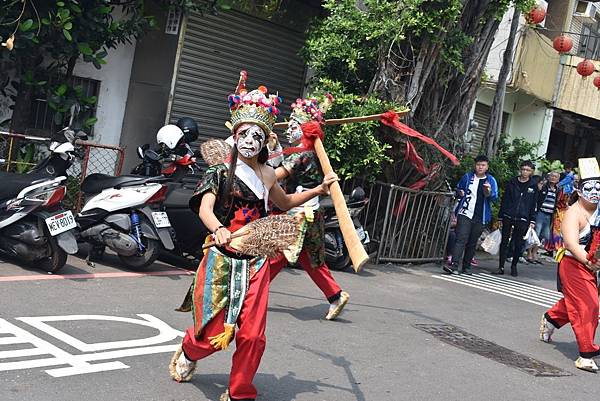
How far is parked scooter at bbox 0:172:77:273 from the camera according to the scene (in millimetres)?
6852

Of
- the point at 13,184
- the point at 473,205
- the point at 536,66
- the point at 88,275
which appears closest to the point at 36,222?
the point at 13,184

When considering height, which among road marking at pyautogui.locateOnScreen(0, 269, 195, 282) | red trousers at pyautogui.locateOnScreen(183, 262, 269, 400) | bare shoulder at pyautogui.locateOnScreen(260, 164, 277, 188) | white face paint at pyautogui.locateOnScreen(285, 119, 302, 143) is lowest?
road marking at pyautogui.locateOnScreen(0, 269, 195, 282)

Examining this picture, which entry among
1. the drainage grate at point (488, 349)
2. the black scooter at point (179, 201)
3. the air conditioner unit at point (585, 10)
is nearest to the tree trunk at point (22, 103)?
the black scooter at point (179, 201)

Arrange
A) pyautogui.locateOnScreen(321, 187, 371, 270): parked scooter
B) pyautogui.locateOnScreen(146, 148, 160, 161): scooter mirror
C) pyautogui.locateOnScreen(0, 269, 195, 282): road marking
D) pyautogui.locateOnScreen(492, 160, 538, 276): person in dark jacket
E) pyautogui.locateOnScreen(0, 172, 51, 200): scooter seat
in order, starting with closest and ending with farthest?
pyautogui.locateOnScreen(0, 269, 195, 282): road marking → pyautogui.locateOnScreen(0, 172, 51, 200): scooter seat → pyautogui.locateOnScreen(146, 148, 160, 161): scooter mirror → pyautogui.locateOnScreen(321, 187, 371, 270): parked scooter → pyautogui.locateOnScreen(492, 160, 538, 276): person in dark jacket

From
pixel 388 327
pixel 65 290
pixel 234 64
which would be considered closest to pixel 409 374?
pixel 388 327

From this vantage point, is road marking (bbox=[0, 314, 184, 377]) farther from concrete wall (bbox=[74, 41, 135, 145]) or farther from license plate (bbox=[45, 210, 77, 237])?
concrete wall (bbox=[74, 41, 135, 145])

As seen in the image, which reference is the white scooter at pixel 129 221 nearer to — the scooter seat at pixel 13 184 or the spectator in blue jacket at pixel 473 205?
the scooter seat at pixel 13 184

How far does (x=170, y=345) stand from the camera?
17.9 feet

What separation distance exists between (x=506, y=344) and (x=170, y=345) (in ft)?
11.2

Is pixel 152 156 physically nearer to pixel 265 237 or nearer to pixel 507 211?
pixel 265 237

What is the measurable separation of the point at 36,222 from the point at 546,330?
4.91 metres

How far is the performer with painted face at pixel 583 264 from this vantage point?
6.74 metres

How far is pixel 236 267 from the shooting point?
443 centimetres

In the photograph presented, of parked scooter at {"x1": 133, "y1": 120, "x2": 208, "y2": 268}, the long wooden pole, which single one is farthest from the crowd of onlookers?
the long wooden pole
